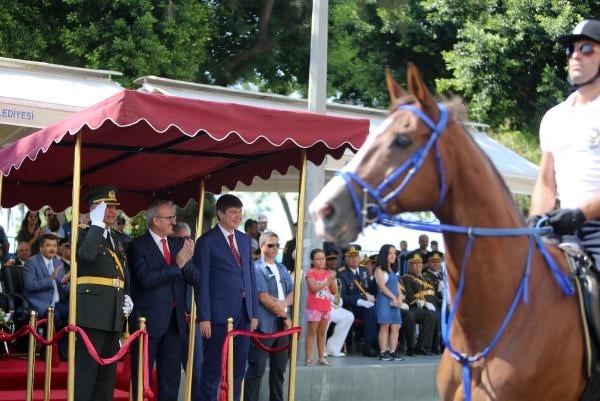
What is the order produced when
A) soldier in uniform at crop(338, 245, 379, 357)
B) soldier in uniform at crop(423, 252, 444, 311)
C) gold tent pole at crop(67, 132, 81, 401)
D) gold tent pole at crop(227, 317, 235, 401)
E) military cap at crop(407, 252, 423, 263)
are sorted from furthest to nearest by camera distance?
1. soldier in uniform at crop(423, 252, 444, 311)
2. military cap at crop(407, 252, 423, 263)
3. soldier in uniform at crop(338, 245, 379, 357)
4. gold tent pole at crop(227, 317, 235, 401)
5. gold tent pole at crop(67, 132, 81, 401)

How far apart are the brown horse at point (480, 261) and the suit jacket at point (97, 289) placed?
14.7 ft

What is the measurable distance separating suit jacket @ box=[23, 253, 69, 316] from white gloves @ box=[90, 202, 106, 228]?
12.7 feet

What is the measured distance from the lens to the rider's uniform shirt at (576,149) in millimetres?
5820

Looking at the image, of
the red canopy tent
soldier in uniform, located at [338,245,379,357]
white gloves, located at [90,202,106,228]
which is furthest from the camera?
soldier in uniform, located at [338,245,379,357]

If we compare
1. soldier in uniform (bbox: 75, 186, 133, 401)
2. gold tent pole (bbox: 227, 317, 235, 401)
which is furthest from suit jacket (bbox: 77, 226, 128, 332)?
gold tent pole (bbox: 227, 317, 235, 401)

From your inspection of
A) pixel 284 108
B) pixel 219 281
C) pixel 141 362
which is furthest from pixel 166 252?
pixel 284 108

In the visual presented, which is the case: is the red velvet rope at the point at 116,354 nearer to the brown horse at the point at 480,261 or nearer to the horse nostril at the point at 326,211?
the brown horse at the point at 480,261

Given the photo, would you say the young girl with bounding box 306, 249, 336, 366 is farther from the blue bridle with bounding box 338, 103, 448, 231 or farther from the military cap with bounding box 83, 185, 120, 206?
the blue bridle with bounding box 338, 103, 448, 231

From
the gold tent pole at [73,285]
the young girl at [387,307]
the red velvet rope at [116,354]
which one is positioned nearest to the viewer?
the gold tent pole at [73,285]

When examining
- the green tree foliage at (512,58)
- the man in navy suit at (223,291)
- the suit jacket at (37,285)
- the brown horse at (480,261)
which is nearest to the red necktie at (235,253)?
the man in navy suit at (223,291)

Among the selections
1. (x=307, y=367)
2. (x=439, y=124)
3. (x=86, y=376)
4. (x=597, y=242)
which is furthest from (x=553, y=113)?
(x=307, y=367)

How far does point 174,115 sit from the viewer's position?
27.7 feet

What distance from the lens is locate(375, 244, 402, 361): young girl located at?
1628cm

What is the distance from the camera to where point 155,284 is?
994 centimetres
